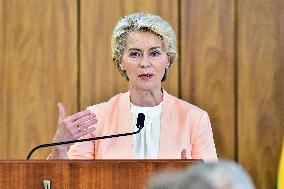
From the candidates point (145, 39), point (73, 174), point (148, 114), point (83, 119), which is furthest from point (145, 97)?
point (73, 174)

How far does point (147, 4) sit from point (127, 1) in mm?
68

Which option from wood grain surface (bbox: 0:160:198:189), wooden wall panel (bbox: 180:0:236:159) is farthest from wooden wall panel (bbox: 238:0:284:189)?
wood grain surface (bbox: 0:160:198:189)

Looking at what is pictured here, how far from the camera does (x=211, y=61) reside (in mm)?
1874

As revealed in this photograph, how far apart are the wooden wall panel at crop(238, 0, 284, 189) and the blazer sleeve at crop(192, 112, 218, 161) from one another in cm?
30

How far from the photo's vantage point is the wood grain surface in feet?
2.96

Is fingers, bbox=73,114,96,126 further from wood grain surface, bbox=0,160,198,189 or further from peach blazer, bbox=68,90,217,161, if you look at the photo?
wood grain surface, bbox=0,160,198,189

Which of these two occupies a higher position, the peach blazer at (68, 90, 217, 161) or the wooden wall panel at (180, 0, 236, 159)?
the wooden wall panel at (180, 0, 236, 159)

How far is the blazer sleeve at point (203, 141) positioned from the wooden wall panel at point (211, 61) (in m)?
0.25

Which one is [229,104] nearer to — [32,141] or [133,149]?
[133,149]

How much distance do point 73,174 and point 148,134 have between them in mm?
666

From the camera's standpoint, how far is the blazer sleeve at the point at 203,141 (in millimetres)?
1531

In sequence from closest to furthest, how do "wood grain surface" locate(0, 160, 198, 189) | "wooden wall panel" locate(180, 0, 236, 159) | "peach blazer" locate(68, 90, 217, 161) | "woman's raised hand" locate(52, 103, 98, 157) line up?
"wood grain surface" locate(0, 160, 198, 189) < "woman's raised hand" locate(52, 103, 98, 157) < "peach blazer" locate(68, 90, 217, 161) < "wooden wall panel" locate(180, 0, 236, 159)

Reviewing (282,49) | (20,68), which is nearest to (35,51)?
(20,68)

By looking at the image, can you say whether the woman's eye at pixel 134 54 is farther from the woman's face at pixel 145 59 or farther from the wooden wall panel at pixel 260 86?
the wooden wall panel at pixel 260 86
